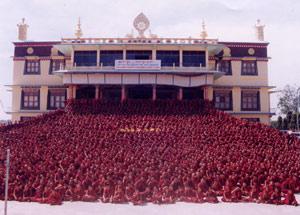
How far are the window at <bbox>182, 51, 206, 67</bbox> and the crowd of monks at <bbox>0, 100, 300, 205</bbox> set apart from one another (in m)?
4.64

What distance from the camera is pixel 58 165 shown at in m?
16.3

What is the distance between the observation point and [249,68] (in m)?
35.4

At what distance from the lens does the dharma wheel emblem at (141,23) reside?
33750 mm

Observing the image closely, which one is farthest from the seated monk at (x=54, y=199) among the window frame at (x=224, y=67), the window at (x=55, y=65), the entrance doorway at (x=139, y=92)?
the window frame at (x=224, y=67)

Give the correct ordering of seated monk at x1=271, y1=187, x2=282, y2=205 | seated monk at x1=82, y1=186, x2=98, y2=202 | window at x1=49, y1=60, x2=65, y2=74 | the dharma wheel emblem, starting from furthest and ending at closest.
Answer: window at x1=49, y1=60, x2=65, y2=74
the dharma wheel emblem
seated monk at x1=82, y1=186, x2=98, y2=202
seated monk at x1=271, y1=187, x2=282, y2=205

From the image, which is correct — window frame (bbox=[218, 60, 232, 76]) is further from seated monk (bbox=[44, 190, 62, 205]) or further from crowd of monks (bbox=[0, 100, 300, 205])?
seated monk (bbox=[44, 190, 62, 205])

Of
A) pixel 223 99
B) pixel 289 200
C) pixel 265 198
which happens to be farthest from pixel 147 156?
pixel 223 99

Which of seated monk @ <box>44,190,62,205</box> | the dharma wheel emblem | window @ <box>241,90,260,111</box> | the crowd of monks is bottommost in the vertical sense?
seated monk @ <box>44,190,62,205</box>

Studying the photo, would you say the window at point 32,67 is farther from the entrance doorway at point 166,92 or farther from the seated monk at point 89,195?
the seated monk at point 89,195

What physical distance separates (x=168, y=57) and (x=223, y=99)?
6959 millimetres

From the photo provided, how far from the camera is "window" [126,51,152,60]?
31938 millimetres

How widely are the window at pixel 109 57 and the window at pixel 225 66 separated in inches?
378

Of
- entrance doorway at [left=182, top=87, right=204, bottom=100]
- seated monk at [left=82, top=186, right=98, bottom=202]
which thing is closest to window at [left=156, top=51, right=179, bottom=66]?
entrance doorway at [left=182, top=87, right=204, bottom=100]

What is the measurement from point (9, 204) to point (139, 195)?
4322 mm
